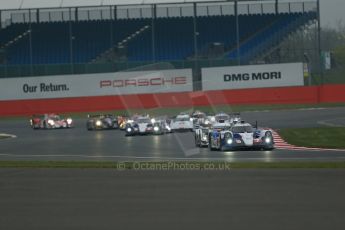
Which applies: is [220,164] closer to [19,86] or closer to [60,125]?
[60,125]

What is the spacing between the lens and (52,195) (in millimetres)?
14898

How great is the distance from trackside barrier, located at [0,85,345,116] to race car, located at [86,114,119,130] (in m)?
10.4

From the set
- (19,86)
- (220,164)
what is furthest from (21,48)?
(220,164)

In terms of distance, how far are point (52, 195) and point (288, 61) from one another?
51.1m

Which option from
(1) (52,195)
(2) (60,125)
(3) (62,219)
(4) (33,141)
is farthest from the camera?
(2) (60,125)

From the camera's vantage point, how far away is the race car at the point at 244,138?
2772 cm

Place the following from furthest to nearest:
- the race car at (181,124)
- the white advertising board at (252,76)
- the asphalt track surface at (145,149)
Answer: the white advertising board at (252,76)
the race car at (181,124)
the asphalt track surface at (145,149)

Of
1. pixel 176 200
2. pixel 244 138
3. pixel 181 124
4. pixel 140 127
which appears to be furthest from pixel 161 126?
pixel 176 200

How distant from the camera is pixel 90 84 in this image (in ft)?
202

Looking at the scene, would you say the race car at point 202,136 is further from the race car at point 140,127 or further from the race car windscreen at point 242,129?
the race car at point 140,127

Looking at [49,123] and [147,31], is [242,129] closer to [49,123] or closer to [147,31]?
[49,123]

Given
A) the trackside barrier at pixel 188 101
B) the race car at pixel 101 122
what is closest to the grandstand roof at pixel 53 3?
the trackside barrier at pixel 188 101

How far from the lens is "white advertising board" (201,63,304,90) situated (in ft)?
A: 202

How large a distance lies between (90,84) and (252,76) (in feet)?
40.8
